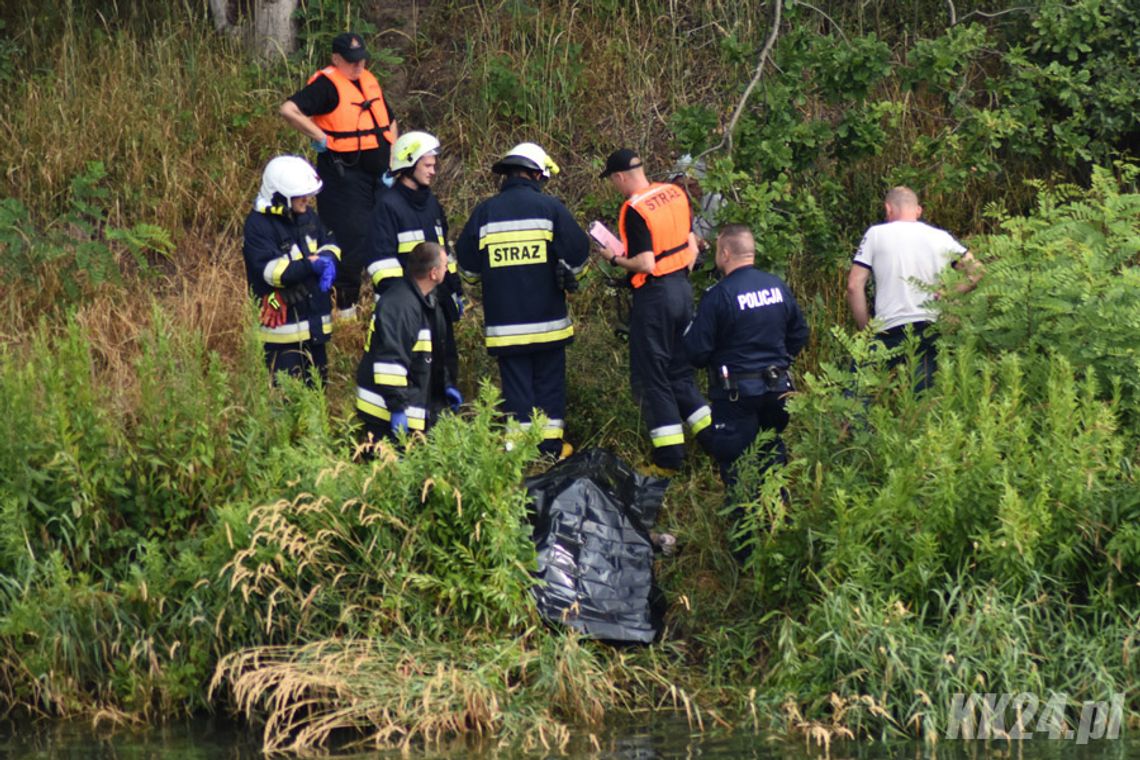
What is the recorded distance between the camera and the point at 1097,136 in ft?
34.4

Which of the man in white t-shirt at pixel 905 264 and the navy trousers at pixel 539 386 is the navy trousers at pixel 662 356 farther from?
the man in white t-shirt at pixel 905 264

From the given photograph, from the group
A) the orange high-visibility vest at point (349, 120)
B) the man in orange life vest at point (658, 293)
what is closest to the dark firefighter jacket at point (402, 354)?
the man in orange life vest at point (658, 293)

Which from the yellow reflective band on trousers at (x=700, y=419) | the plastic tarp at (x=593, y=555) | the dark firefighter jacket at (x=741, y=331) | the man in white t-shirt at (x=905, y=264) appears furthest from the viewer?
the yellow reflective band on trousers at (x=700, y=419)

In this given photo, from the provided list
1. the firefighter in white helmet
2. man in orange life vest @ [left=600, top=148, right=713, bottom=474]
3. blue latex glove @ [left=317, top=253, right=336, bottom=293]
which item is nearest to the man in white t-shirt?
man in orange life vest @ [left=600, top=148, right=713, bottom=474]

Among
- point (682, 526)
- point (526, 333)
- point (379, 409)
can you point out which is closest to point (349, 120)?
point (526, 333)

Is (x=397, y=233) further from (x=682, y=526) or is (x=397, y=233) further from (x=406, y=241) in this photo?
(x=682, y=526)

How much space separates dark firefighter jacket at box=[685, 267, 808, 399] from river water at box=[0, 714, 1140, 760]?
1.85m

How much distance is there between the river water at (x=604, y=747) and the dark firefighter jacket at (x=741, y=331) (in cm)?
185

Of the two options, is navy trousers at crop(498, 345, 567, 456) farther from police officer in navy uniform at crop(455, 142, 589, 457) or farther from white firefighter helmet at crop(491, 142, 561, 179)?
white firefighter helmet at crop(491, 142, 561, 179)

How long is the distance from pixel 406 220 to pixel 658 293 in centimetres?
145

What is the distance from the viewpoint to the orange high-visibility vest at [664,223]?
8539mm

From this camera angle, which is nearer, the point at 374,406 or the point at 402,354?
the point at 402,354

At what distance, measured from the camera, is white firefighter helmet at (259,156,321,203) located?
8.61m

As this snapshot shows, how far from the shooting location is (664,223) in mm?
8562
